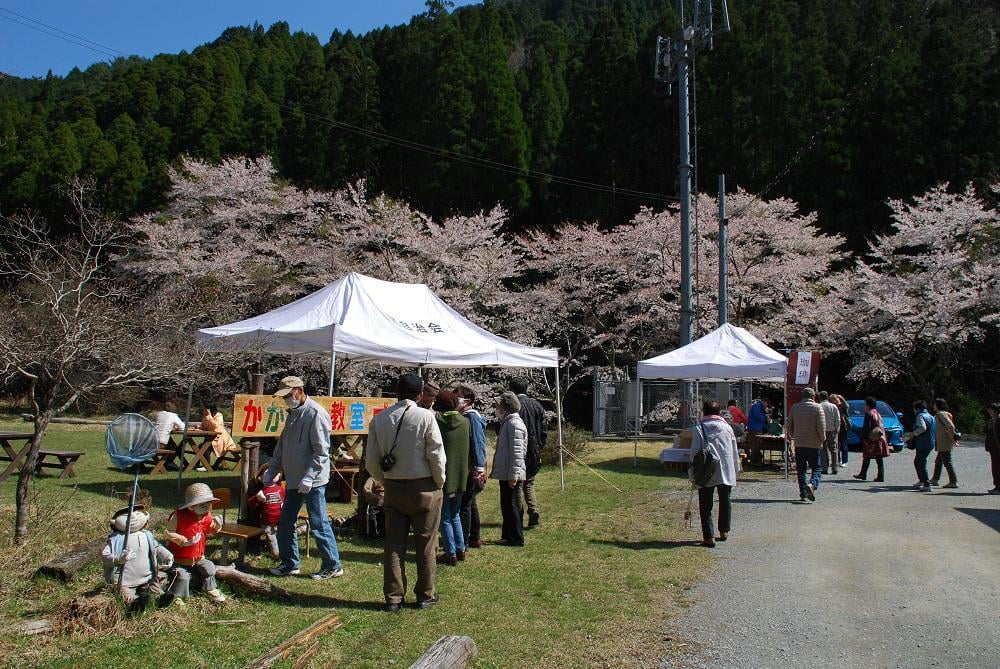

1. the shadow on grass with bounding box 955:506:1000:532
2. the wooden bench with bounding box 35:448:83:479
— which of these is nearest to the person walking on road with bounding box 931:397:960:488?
the shadow on grass with bounding box 955:506:1000:532

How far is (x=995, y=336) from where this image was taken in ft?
92.9

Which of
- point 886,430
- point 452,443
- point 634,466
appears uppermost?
point 886,430

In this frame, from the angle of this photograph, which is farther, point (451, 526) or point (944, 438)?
point (944, 438)

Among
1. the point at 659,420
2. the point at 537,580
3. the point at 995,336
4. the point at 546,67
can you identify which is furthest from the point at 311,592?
the point at 546,67

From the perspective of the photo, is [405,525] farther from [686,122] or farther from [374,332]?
[686,122]

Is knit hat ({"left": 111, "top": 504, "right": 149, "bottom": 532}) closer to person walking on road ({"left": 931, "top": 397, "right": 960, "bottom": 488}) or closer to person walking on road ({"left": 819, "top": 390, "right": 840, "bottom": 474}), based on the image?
person walking on road ({"left": 819, "top": 390, "right": 840, "bottom": 474})

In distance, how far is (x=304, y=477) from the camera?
242 inches

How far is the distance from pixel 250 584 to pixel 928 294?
26.6 meters

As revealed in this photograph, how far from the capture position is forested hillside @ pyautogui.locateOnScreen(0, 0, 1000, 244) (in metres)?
32.4

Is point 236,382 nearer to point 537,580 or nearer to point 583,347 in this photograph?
point 583,347

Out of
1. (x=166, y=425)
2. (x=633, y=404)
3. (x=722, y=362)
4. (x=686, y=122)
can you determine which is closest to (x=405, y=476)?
(x=166, y=425)

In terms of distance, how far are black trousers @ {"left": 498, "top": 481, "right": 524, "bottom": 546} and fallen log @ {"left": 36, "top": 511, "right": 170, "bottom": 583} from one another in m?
3.55

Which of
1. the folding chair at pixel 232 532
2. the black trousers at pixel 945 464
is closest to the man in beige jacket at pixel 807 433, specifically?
the black trousers at pixel 945 464

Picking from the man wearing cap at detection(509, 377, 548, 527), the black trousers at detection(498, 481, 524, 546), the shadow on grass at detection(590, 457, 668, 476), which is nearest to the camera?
the black trousers at detection(498, 481, 524, 546)
